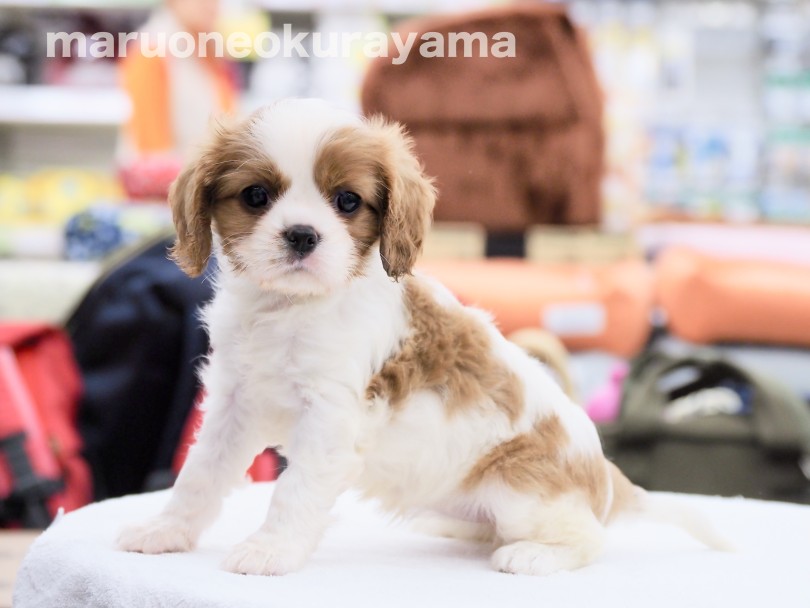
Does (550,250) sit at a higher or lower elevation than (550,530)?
higher

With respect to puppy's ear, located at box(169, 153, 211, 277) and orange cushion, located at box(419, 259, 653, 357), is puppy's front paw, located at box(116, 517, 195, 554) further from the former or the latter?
orange cushion, located at box(419, 259, 653, 357)

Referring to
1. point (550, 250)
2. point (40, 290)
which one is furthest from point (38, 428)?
point (550, 250)


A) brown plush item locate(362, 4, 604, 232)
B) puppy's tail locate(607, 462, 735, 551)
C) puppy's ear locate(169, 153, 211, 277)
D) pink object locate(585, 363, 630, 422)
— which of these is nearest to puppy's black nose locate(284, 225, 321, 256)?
puppy's ear locate(169, 153, 211, 277)

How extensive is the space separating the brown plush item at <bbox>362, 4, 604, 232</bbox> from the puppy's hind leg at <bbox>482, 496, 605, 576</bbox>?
1.42m

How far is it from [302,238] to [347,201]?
3.0 inches

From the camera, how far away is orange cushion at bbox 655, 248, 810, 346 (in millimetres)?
2441

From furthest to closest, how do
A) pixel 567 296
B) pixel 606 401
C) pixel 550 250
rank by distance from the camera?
1. pixel 550 250
2. pixel 567 296
3. pixel 606 401

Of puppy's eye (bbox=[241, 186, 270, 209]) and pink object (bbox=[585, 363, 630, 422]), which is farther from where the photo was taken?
pink object (bbox=[585, 363, 630, 422])

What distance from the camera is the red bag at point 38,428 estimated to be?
1.61 meters

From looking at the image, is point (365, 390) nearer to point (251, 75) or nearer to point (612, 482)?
point (612, 482)

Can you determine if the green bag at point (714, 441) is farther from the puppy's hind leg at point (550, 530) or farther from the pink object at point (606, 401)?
the puppy's hind leg at point (550, 530)

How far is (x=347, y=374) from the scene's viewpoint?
3.21ft

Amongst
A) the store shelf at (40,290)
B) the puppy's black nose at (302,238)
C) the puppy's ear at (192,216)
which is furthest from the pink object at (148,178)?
the puppy's black nose at (302,238)

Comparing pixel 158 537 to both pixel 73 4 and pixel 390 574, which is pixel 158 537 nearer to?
pixel 390 574
